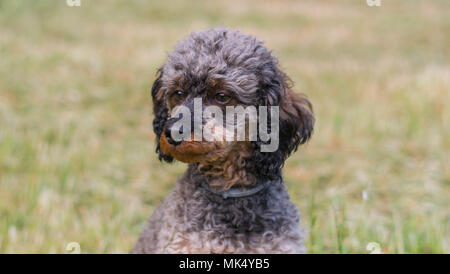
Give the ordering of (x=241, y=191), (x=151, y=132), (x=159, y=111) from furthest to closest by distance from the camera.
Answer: (x=151, y=132) < (x=159, y=111) < (x=241, y=191)

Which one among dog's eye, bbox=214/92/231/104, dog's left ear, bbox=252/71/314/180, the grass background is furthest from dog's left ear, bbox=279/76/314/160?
dog's eye, bbox=214/92/231/104

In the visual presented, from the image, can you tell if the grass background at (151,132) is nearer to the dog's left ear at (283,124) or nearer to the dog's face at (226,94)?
the dog's left ear at (283,124)

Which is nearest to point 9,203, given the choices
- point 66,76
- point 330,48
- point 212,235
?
point 212,235

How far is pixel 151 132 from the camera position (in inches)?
355

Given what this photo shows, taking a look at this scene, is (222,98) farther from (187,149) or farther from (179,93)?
(187,149)

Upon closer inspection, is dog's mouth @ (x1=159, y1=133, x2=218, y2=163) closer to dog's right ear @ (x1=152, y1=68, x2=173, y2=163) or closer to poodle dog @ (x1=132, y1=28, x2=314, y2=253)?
poodle dog @ (x1=132, y1=28, x2=314, y2=253)

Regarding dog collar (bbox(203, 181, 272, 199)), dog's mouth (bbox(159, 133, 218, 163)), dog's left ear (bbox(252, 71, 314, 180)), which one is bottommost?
dog collar (bbox(203, 181, 272, 199))

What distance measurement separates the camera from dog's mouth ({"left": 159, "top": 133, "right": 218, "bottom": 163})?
3.61m

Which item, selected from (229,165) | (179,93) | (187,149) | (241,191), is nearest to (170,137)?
(187,149)

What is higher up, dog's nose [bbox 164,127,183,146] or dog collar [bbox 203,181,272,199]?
dog's nose [bbox 164,127,183,146]

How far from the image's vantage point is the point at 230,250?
3943mm

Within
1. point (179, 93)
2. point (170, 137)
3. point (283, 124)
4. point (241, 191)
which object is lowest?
point (241, 191)

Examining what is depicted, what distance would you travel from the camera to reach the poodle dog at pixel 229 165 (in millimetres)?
Answer: 3861

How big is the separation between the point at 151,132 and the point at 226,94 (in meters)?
5.26
